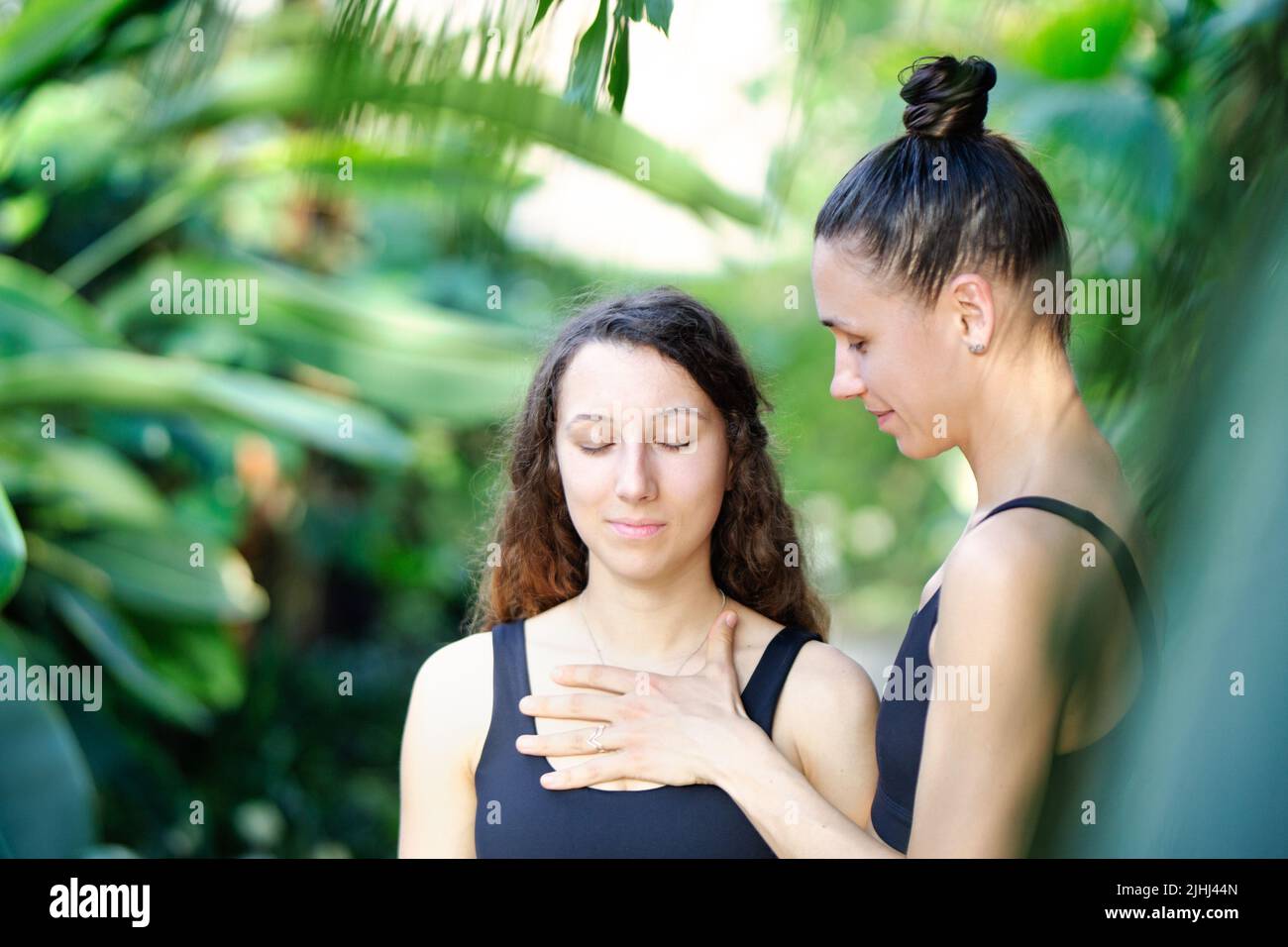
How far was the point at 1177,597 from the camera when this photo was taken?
64cm

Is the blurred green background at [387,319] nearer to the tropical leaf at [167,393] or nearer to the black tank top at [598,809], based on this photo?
the tropical leaf at [167,393]

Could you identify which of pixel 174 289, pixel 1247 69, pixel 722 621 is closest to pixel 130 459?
pixel 174 289

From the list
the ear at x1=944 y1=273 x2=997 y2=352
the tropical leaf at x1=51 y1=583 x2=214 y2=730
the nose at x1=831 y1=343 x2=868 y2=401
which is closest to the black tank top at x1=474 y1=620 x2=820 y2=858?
the nose at x1=831 y1=343 x2=868 y2=401

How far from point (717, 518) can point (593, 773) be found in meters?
0.42

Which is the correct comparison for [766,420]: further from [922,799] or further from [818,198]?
[818,198]

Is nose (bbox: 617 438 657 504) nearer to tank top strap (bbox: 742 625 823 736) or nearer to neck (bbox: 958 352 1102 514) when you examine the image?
tank top strap (bbox: 742 625 823 736)

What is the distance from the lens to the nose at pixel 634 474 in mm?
1504

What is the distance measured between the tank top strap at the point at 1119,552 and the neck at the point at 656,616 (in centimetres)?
41

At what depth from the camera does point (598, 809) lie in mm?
1499

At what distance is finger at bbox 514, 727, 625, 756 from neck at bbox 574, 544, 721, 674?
0.13 metres

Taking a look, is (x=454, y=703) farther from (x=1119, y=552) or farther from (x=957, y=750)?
Result: (x=1119, y=552)

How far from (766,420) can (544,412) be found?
335 millimetres

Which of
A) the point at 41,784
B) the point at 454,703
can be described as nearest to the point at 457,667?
the point at 454,703

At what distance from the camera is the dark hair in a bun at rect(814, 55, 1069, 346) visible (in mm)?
1427
